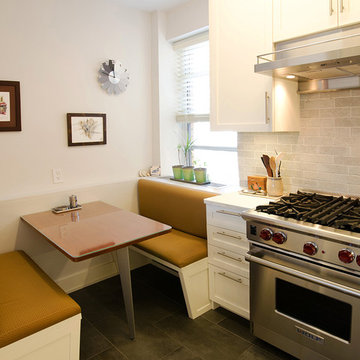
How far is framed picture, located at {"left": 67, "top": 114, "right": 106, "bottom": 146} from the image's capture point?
3049mm

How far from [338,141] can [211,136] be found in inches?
54.4

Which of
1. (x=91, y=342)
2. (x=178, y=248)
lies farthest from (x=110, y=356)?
(x=178, y=248)

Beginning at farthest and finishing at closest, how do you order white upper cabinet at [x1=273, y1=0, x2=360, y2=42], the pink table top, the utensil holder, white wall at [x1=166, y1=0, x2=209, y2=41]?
white wall at [x1=166, y1=0, x2=209, y2=41], the utensil holder, the pink table top, white upper cabinet at [x1=273, y1=0, x2=360, y2=42]

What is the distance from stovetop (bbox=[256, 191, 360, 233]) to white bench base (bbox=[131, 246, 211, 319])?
29.5 inches

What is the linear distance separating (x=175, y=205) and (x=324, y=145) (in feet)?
4.32

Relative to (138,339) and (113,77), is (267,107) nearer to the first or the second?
(113,77)

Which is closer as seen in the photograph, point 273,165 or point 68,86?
point 273,165

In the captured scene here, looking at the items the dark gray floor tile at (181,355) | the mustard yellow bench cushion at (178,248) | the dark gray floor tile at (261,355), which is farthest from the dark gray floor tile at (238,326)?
the mustard yellow bench cushion at (178,248)

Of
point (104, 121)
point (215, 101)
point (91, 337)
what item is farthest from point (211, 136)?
point (91, 337)

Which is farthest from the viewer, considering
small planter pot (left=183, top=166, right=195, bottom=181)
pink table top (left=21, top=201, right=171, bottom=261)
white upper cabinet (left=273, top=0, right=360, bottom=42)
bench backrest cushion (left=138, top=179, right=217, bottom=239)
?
small planter pot (left=183, top=166, right=195, bottom=181)

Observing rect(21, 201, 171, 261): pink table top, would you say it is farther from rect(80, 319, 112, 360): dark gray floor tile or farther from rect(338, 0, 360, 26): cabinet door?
rect(338, 0, 360, 26): cabinet door

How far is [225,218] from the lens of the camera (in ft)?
8.05

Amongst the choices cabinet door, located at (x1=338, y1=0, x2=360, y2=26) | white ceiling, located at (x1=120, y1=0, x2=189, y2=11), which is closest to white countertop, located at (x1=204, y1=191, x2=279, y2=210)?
cabinet door, located at (x1=338, y1=0, x2=360, y2=26)

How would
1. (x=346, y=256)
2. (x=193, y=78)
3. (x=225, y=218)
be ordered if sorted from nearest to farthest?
(x=346, y=256)
(x=225, y=218)
(x=193, y=78)
